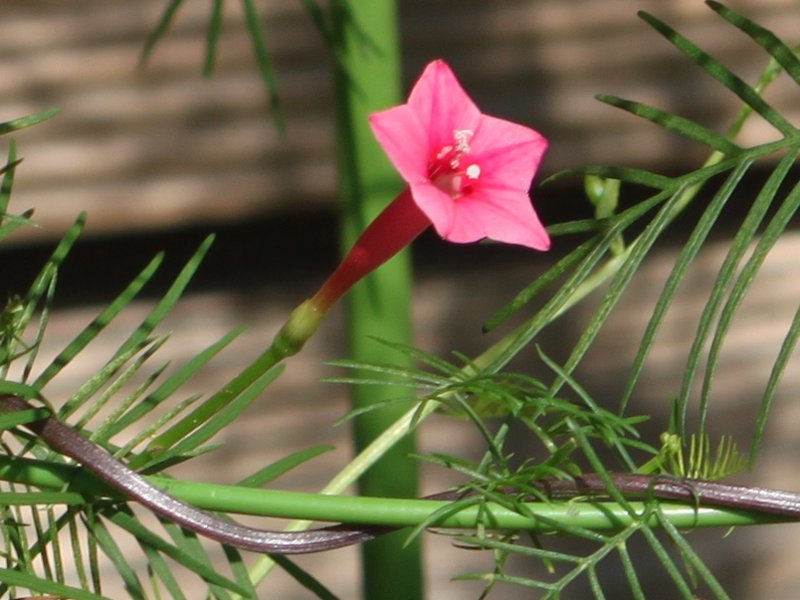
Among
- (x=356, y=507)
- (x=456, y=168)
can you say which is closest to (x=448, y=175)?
(x=456, y=168)

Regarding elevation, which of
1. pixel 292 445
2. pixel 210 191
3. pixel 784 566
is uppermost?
pixel 210 191

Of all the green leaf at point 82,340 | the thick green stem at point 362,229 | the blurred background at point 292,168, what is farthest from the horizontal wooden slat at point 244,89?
the green leaf at point 82,340

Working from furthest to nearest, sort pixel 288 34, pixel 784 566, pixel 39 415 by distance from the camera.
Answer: pixel 784 566
pixel 288 34
pixel 39 415

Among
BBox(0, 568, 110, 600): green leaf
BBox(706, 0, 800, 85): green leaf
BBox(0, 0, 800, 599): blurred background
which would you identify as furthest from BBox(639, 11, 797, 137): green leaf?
BBox(0, 0, 800, 599): blurred background

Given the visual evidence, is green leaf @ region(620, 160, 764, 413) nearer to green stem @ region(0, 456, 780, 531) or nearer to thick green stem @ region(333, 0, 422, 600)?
green stem @ region(0, 456, 780, 531)

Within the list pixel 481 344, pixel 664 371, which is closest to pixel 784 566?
pixel 664 371

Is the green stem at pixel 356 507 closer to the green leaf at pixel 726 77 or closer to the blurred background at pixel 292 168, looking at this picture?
the green leaf at pixel 726 77

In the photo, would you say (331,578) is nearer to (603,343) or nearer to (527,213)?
(603,343)
